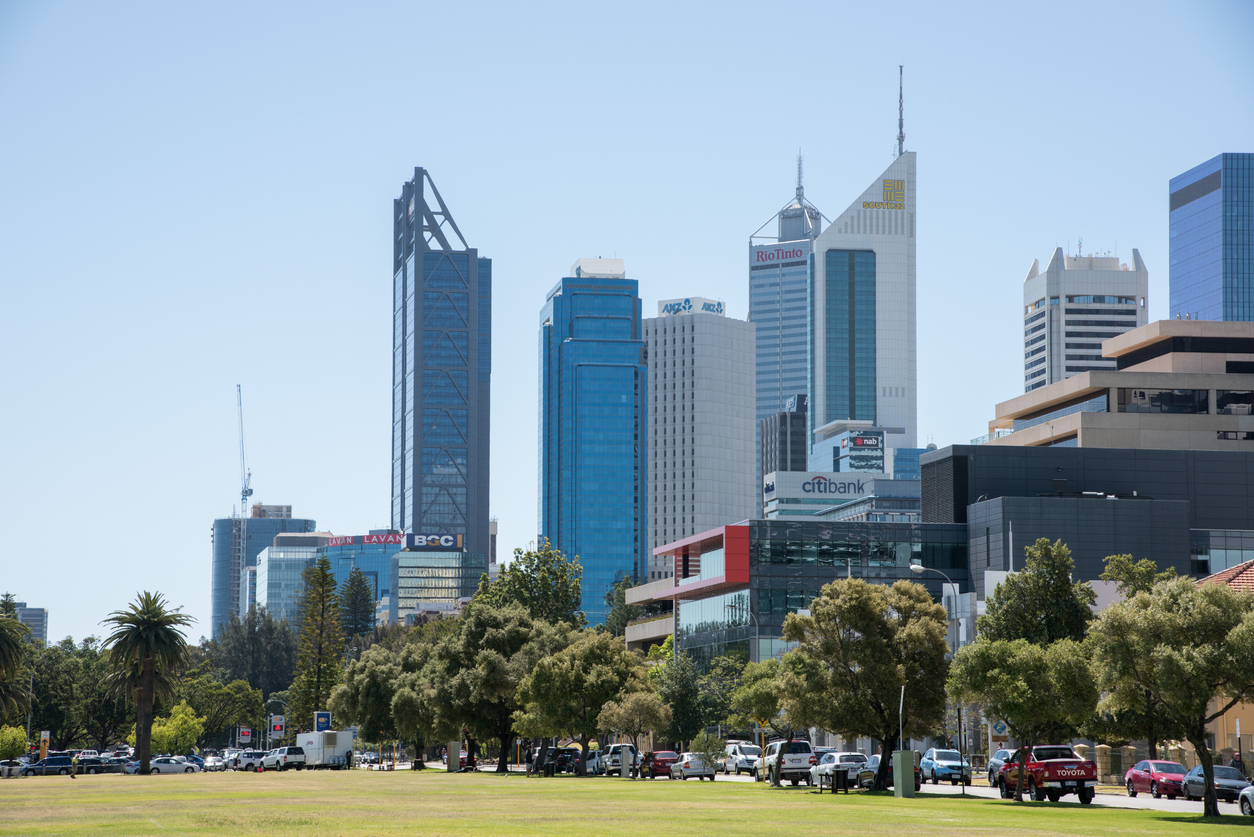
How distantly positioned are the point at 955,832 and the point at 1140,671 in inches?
477

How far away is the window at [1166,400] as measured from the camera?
435ft

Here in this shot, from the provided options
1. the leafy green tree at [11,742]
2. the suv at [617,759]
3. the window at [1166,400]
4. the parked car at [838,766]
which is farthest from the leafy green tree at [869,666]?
the window at [1166,400]

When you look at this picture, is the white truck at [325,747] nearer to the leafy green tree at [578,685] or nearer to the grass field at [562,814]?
the leafy green tree at [578,685]

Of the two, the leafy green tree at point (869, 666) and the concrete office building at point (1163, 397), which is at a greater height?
the concrete office building at point (1163, 397)

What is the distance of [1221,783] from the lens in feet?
153

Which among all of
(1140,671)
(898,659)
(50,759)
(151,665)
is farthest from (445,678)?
(1140,671)

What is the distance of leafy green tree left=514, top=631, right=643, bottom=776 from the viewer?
2963 inches

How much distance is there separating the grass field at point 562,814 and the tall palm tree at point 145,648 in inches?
1740

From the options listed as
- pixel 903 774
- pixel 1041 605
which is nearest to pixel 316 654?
pixel 1041 605

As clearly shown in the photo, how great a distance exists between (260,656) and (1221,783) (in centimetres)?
16645

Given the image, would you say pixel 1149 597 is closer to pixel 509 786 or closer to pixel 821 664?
pixel 821 664

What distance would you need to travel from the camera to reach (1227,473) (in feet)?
381

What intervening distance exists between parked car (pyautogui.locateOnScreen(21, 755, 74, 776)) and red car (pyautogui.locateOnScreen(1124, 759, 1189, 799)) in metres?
75.4

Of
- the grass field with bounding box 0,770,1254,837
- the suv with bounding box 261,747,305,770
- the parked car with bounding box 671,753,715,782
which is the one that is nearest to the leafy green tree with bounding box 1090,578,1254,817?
the grass field with bounding box 0,770,1254,837
